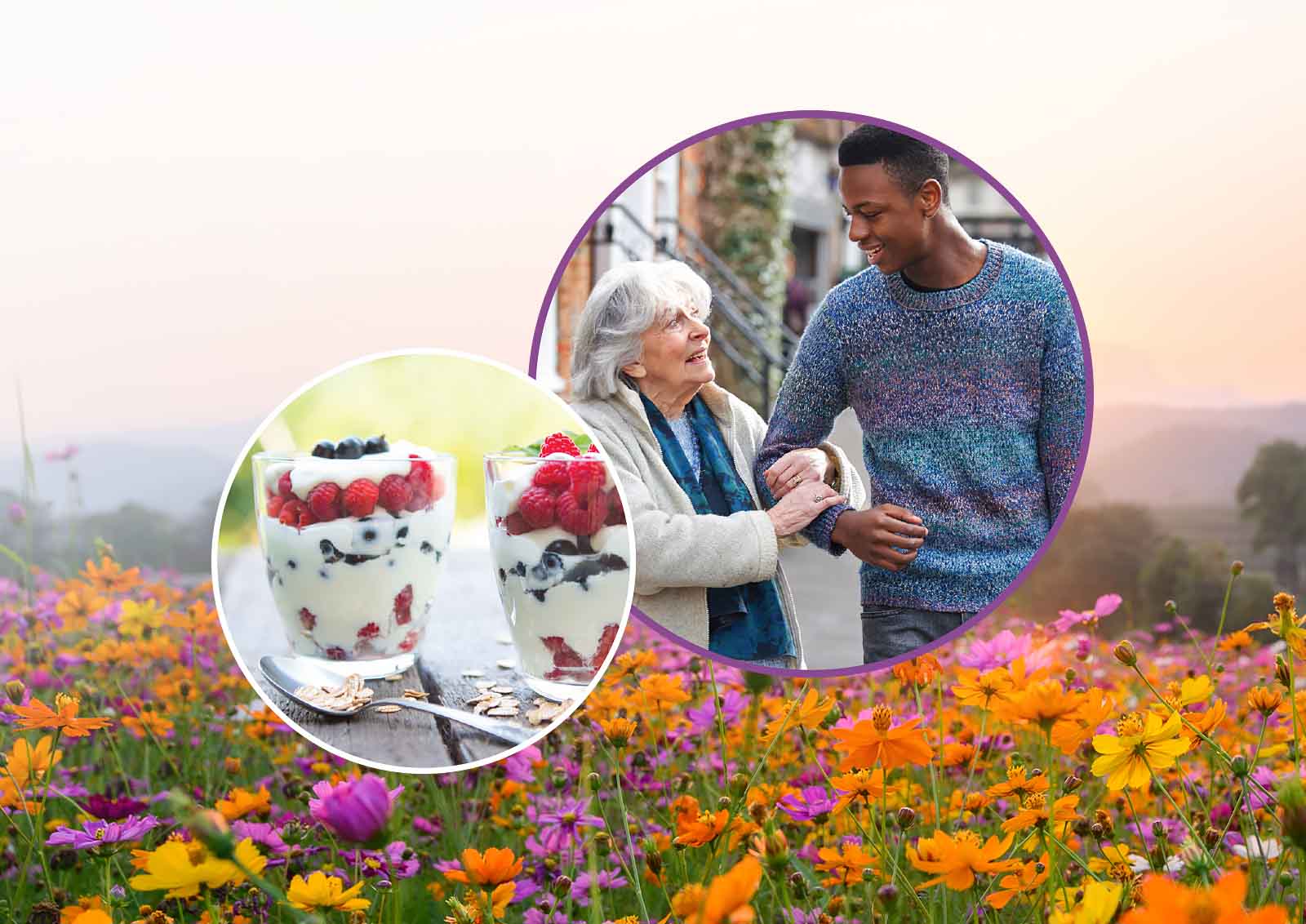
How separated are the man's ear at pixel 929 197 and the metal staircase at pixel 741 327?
0.21 metres

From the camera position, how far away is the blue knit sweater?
1.38 meters

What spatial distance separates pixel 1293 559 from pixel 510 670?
4216 mm

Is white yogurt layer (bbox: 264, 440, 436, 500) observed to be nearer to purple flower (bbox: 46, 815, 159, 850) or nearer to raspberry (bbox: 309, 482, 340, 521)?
raspberry (bbox: 309, 482, 340, 521)

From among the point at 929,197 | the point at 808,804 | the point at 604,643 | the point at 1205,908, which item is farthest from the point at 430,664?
the point at 1205,908

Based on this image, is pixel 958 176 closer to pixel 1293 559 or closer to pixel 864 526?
pixel 864 526

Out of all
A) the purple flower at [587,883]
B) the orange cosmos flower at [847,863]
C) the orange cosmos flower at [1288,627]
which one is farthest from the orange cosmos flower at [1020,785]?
the purple flower at [587,883]

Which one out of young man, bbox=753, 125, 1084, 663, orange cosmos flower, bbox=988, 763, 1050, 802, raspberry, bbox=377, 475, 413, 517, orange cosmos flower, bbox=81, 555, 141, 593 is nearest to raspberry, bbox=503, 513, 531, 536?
raspberry, bbox=377, 475, 413, 517

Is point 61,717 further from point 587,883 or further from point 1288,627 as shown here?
point 1288,627

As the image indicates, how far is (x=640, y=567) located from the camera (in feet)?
4.61

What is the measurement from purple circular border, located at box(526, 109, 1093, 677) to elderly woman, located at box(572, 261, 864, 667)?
6 centimetres

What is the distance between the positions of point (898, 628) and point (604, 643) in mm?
375

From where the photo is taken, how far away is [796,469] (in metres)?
1.42

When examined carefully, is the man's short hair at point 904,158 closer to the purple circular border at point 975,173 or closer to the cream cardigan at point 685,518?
the purple circular border at point 975,173

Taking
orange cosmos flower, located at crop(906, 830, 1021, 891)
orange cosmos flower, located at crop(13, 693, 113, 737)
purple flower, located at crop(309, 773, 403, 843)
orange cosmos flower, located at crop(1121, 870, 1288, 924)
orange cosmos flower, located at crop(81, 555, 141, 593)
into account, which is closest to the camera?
orange cosmos flower, located at crop(1121, 870, 1288, 924)
